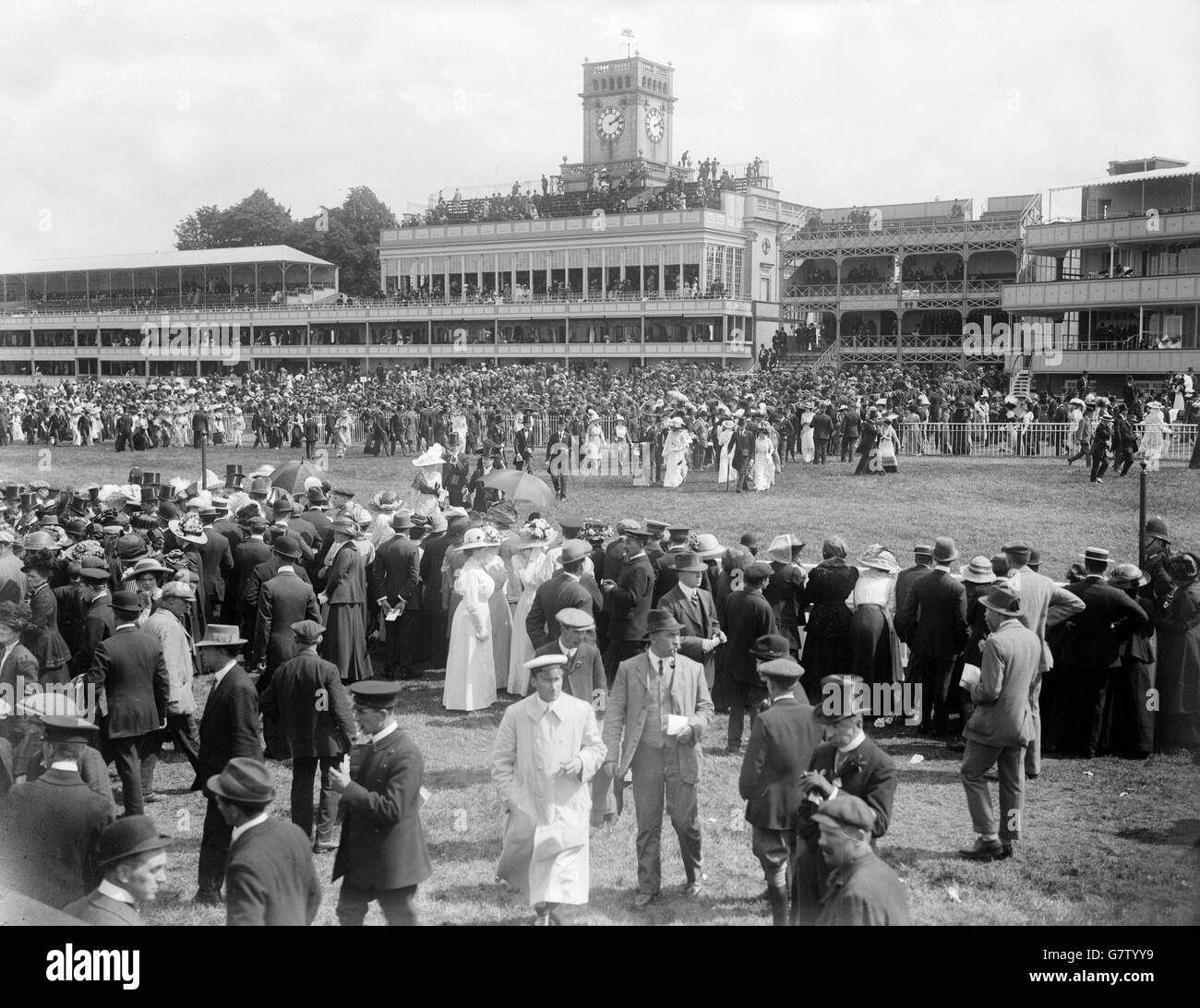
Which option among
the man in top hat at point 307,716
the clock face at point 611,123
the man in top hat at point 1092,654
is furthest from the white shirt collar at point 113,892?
the clock face at point 611,123

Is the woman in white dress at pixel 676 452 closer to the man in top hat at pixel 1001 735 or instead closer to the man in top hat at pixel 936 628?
the man in top hat at pixel 936 628

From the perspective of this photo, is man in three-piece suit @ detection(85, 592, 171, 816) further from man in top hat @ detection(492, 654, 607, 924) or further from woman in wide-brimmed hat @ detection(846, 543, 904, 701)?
A: woman in wide-brimmed hat @ detection(846, 543, 904, 701)

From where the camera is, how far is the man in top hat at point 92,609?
8531 millimetres

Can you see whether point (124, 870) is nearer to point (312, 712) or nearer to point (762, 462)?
point (312, 712)

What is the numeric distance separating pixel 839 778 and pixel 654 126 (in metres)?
67.7

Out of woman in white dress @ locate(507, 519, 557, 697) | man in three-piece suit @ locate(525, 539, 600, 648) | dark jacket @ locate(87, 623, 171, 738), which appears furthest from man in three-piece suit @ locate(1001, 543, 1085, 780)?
dark jacket @ locate(87, 623, 171, 738)

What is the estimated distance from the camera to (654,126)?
69500mm

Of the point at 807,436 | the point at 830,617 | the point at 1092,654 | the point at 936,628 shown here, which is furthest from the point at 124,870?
the point at 807,436
